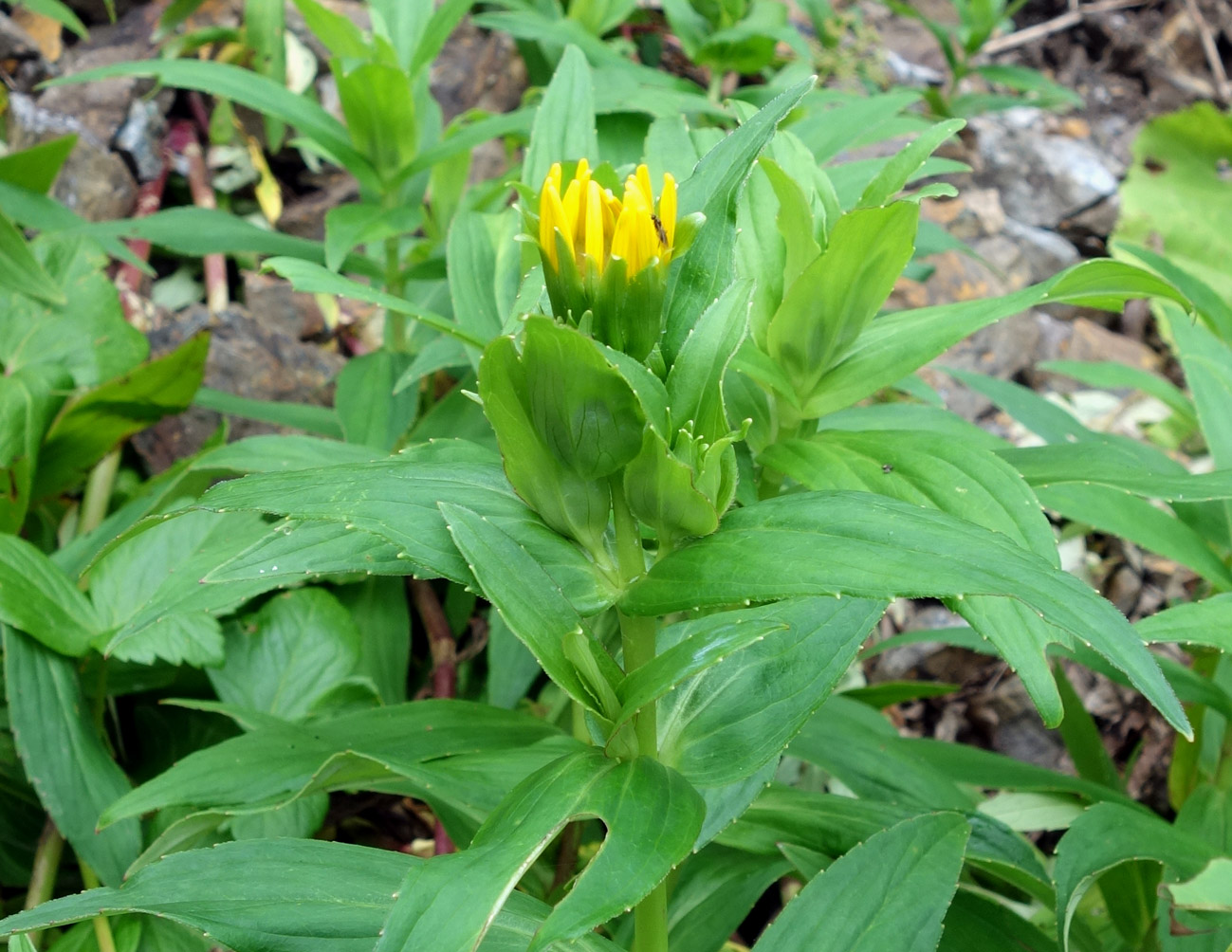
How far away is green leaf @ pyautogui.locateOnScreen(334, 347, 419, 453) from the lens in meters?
1.27

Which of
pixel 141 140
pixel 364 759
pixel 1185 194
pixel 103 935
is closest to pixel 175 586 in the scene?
pixel 364 759

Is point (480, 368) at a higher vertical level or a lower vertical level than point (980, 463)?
higher

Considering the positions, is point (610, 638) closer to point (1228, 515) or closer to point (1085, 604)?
point (1085, 604)

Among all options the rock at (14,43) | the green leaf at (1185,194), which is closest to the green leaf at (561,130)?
the rock at (14,43)

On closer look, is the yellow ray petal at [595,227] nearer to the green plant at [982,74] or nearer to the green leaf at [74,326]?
the green leaf at [74,326]

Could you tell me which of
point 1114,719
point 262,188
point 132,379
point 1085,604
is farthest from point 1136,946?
point 262,188

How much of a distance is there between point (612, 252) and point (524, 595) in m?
0.22

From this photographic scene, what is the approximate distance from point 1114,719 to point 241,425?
1.50 metres

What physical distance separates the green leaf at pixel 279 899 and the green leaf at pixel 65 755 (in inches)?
12.2

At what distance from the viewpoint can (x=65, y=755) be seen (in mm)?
991

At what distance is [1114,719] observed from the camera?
1627mm

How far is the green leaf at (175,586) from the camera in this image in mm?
895

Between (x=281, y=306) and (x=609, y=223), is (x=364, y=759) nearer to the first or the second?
(x=609, y=223)

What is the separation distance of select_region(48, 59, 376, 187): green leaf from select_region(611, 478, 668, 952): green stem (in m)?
0.86
